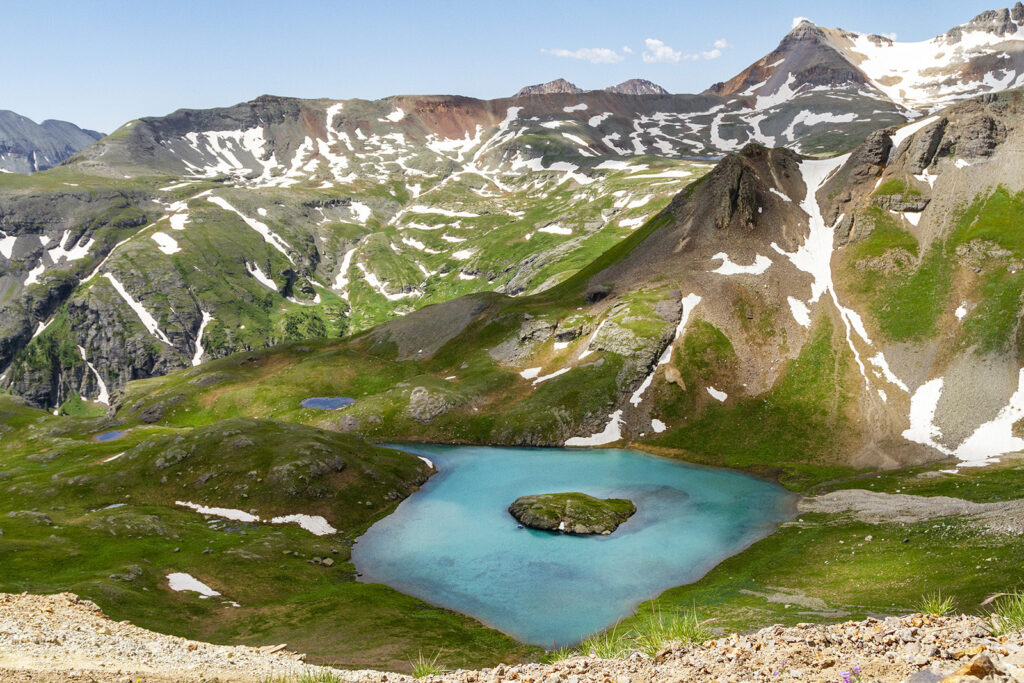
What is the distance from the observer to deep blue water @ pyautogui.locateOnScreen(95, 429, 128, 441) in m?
133

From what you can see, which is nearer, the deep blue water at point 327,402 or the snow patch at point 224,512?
the snow patch at point 224,512

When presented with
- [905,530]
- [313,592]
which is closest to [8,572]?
[313,592]

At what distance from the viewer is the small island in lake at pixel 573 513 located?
7625 cm

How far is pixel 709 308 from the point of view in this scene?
135m

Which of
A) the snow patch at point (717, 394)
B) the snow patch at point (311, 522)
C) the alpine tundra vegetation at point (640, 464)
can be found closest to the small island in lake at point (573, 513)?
the alpine tundra vegetation at point (640, 464)

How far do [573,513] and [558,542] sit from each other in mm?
5051

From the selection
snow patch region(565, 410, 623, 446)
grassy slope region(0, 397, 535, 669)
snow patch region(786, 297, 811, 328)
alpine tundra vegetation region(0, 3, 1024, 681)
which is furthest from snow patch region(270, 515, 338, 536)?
snow patch region(786, 297, 811, 328)

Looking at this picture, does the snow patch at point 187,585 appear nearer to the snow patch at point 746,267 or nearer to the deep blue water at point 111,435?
the deep blue water at point 111,435

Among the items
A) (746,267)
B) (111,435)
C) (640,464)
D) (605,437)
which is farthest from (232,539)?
(746,267)

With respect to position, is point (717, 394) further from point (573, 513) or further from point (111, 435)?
point (111, 435)

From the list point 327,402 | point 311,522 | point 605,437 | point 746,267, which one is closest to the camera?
point 311,522

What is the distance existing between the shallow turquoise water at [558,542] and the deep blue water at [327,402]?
5696 cm

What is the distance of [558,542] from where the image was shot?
7394 centimetres

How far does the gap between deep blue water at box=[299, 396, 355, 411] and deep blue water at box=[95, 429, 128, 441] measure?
132 ft
